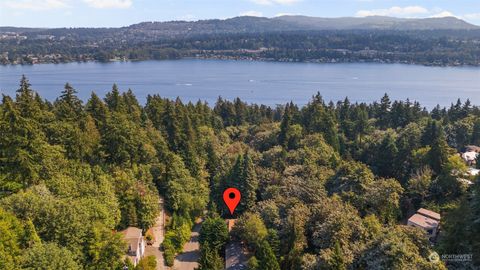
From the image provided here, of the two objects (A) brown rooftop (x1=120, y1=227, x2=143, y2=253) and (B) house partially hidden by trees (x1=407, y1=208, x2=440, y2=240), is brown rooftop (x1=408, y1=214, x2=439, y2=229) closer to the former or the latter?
(B) house partially hidden by trees (x1=407, y1=208, x2=440, y2=240)

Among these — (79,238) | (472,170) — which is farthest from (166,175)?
(472,170)

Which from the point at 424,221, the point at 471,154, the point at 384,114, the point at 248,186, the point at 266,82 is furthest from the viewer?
the point at 266,82

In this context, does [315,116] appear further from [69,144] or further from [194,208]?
[69,144]

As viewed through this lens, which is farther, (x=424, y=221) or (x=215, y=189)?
(x=215, y=189)

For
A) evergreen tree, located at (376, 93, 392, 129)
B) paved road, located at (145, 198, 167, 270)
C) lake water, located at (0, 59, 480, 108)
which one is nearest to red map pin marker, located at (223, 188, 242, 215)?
paved road, located at (145, 198, 167, 270)

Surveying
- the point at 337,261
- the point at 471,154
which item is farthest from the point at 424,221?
the point at 471,154

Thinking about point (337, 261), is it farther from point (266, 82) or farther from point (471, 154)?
point (266, 82)

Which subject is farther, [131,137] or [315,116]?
[315,116]
